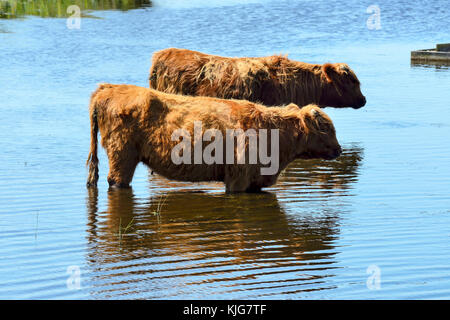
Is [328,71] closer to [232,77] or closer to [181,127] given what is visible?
[232,77]

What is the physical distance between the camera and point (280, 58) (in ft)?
37.6

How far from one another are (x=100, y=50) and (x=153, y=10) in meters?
8.54

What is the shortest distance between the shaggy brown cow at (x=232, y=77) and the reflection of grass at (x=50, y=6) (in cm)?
1629

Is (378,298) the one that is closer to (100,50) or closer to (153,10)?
(100,50)

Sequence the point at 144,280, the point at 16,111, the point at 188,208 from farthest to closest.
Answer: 1. the point at 16,111
2. the point at 188,208
3. the point at 144,280

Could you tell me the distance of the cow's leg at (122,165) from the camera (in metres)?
8.62

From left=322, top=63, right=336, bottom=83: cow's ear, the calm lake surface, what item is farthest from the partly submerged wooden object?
left=322, top=63, right=336, bottom=83: cow's ear

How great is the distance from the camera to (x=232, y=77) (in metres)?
10.8

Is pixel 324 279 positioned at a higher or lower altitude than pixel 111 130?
lower

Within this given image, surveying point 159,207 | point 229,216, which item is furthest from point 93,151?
point 229,216

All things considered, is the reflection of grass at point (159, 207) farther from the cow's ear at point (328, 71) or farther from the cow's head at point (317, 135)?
the cow's ear at point (328, 71)

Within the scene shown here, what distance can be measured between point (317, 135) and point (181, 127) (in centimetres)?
143
